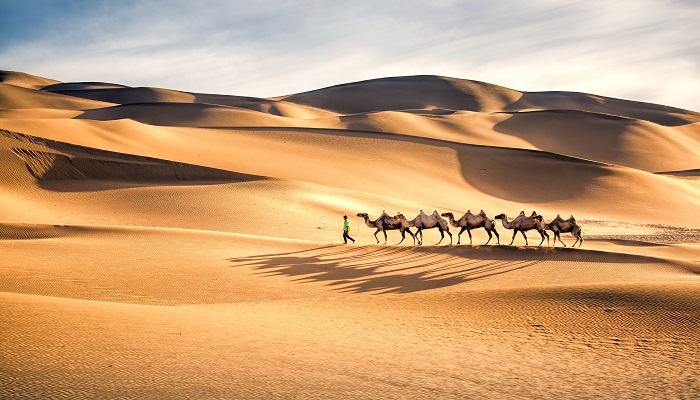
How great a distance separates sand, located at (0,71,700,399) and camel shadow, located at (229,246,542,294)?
0.12 m

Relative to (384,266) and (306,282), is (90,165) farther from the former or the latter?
(306,282)

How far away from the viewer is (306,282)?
15781 mm

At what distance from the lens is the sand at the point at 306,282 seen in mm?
7707

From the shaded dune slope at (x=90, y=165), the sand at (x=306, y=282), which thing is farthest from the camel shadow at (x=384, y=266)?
the shaded dune slope at (x=90, y=165)

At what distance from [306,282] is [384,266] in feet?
10.9

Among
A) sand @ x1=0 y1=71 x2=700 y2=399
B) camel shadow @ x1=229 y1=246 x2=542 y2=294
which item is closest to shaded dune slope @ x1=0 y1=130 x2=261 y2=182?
sand @ x1=0 y1=71 x2=700 y2=399

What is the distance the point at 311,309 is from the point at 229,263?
5395mm

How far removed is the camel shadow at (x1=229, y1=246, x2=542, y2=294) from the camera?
1596cm

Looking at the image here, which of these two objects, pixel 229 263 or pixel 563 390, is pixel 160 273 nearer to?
pixel 229 263

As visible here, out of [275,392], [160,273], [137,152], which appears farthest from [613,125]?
[275,392]

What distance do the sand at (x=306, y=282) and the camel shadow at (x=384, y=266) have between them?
0.40 feet

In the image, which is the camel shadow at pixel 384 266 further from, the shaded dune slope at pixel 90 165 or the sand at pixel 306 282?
the shaded dune slope at pixel 90 165

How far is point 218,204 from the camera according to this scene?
28.8 meters

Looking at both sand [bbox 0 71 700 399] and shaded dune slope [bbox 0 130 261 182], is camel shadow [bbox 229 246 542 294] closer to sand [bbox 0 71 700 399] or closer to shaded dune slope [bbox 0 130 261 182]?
sand [bbox 0 71 700 399]
